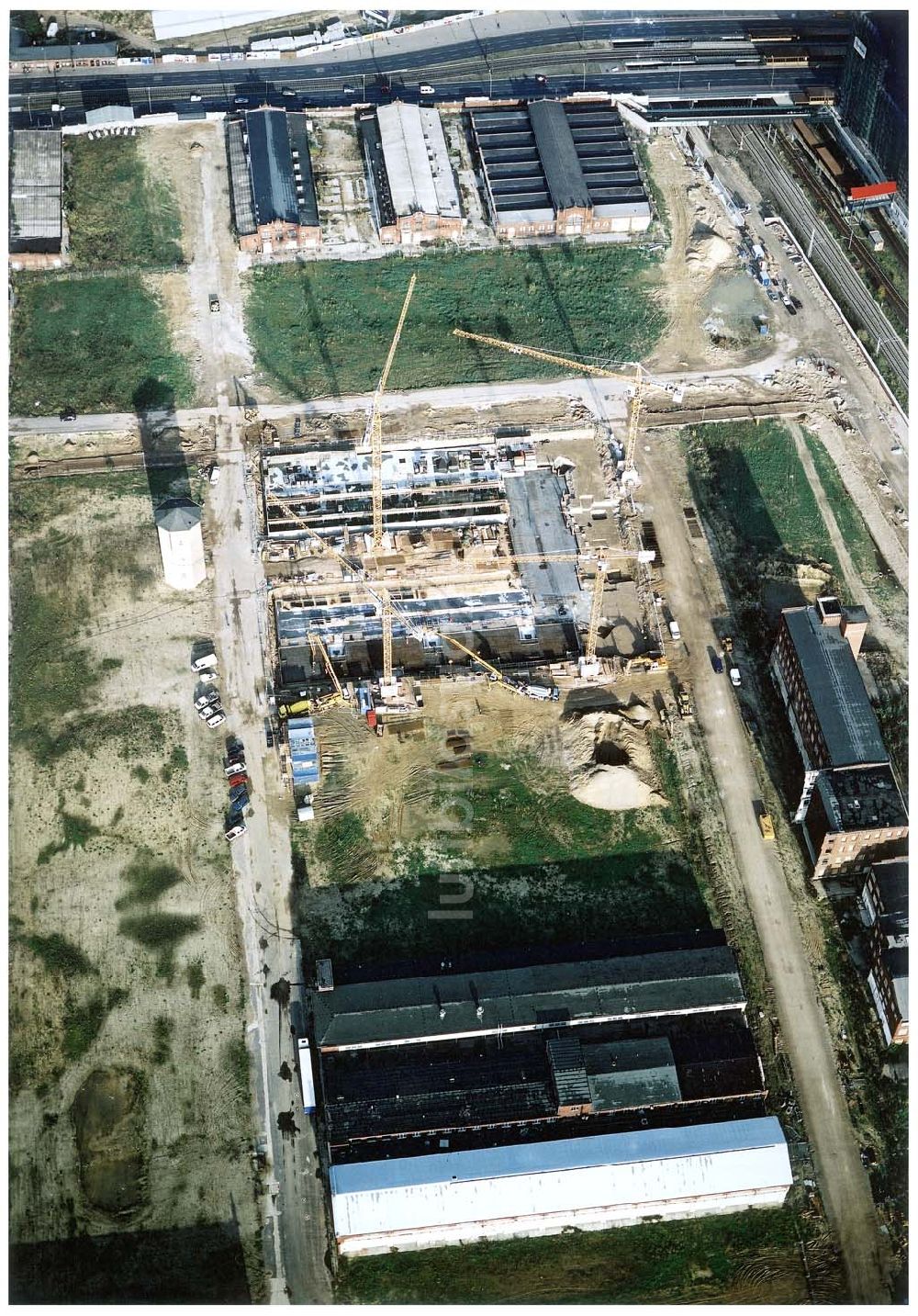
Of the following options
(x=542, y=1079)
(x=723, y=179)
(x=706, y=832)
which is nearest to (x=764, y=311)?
(x=723, y=179)

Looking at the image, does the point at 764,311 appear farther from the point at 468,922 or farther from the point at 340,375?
the point at 468,922

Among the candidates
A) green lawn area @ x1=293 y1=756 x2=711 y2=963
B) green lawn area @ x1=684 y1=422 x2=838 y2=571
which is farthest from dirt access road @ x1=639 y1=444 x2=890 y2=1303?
green lawn area @ x1=293 y1=756 x2=711 y2=963

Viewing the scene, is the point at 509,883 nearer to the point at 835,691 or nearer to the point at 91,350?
the point at 835,691

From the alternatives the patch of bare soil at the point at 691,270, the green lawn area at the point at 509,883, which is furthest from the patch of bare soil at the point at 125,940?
the patch of bare soil at the point at 691,270

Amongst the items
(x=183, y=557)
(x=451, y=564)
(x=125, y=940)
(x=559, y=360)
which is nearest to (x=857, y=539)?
(x=559, y=360)

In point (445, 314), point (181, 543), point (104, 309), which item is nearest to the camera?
point (181, 543)
